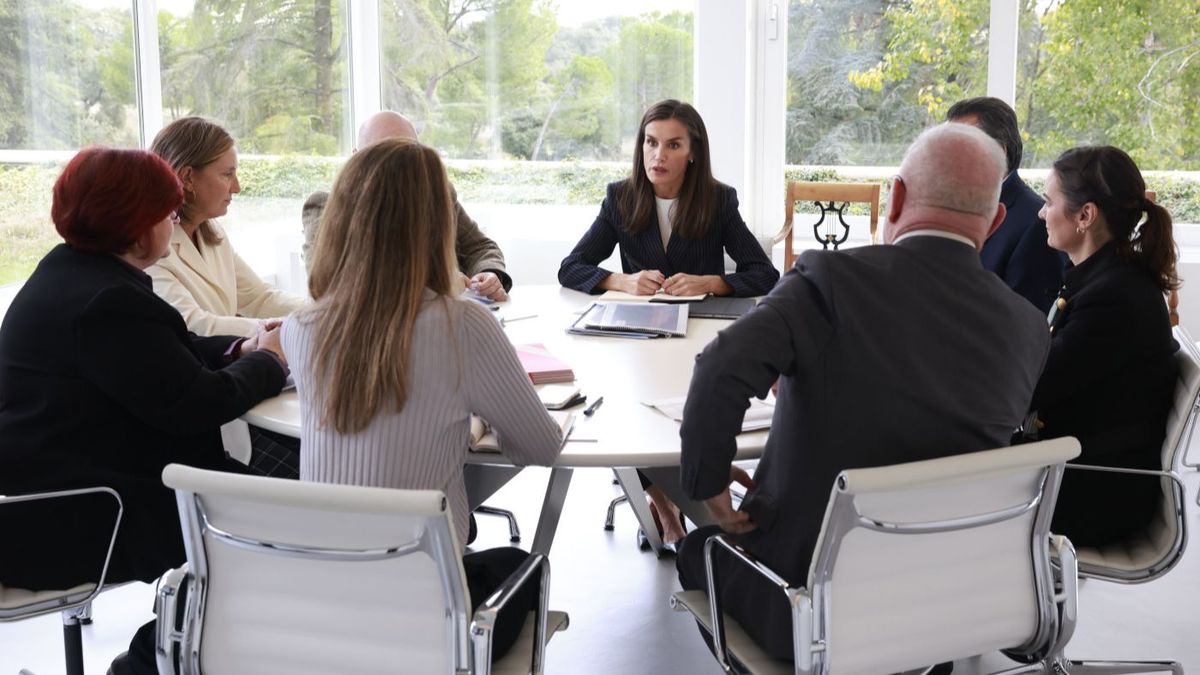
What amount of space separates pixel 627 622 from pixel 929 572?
1.42m

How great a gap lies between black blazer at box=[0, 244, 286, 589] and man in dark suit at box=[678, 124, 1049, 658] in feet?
3.26

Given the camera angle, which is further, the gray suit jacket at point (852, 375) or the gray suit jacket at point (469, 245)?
the gray suit jacket at point (469, 245)

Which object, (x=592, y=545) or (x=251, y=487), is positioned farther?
(x=592, y=545)

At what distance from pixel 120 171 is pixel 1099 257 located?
2066 mm

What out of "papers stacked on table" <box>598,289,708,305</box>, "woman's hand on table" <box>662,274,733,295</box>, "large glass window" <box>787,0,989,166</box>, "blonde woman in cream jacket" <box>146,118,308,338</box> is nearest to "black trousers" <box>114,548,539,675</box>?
"blonde woman in cream jacket" <box>146,118,308,338</box>

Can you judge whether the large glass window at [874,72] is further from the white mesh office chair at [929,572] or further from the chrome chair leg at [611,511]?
the white mesh office chair at [929,572]

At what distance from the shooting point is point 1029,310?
1921 millimetres

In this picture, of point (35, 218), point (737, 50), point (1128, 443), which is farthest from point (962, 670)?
point (737, 50)

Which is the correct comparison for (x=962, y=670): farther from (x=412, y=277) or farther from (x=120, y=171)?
(x=120, y=171)

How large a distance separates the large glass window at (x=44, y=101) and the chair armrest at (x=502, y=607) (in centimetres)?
273

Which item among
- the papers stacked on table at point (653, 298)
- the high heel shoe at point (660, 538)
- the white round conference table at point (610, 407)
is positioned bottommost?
the high heel shoe at point (660, 538)

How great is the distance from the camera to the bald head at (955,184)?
188 centimetres

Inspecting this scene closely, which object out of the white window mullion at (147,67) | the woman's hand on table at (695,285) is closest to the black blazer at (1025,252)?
the woman's hand on table at (695,285)

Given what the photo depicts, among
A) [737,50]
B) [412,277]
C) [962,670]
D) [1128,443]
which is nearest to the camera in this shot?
[412,277]
